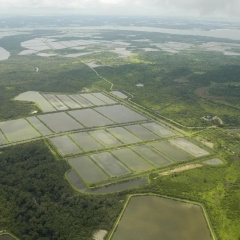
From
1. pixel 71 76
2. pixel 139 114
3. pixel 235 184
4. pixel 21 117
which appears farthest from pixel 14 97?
pixel 235 184

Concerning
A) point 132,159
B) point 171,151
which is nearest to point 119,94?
point 171,151

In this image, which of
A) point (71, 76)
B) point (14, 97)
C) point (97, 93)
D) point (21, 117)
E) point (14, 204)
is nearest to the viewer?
point (14, 204)

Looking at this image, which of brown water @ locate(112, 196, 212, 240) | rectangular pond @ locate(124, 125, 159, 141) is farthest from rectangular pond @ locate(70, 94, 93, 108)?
brown water @ locate(112, 196, 212, 240)

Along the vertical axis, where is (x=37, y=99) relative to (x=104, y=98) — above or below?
above

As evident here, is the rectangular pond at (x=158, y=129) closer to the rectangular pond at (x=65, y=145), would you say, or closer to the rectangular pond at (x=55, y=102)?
the rectangular pond at (x=65, y=145)

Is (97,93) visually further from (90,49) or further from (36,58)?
(90,49)

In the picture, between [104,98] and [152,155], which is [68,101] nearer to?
[104,98]
